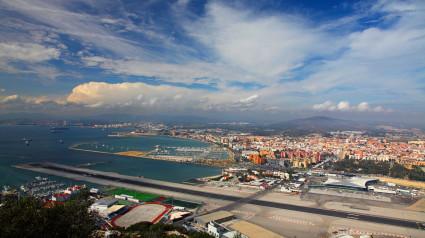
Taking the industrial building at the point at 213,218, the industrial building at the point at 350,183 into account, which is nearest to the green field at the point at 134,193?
the industrial building at the point at 213,218

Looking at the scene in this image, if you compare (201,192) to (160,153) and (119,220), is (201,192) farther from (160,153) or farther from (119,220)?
(160,153)

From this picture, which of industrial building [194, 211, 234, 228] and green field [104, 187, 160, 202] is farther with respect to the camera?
green field [104, 187, 160, 202]

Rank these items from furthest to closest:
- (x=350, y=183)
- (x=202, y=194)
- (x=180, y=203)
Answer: (x=350, y=183) < (x=202, y=194) < (x=180, y=203)

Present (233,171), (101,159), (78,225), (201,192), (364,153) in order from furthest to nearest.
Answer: (364,153), (101,159), (233,171), (201,192), (78,225)

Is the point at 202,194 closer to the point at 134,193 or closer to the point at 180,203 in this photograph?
the point at 180,203

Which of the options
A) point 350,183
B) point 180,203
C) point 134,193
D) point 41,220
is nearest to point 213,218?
point 180,203

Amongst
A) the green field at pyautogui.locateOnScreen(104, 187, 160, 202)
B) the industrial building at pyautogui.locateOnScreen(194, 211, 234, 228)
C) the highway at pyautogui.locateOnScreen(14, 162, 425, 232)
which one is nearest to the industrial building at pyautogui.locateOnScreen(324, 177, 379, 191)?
the highway at pyautogui.locateOnScreen(14, 162, 425, 232)

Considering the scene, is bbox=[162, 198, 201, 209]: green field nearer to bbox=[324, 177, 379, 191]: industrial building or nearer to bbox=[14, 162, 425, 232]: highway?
bbox=[14, 162, 425, 232]: highway

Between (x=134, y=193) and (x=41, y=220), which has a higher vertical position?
(x=41, y=220)

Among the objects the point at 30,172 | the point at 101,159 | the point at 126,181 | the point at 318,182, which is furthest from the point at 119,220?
the point at 101,159

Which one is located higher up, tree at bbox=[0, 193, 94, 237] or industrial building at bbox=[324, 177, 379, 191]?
tree at bbox=[0, 193, 94, 237]

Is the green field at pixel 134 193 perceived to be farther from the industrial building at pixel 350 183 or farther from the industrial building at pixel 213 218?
the industrial building at pixel 350 183
